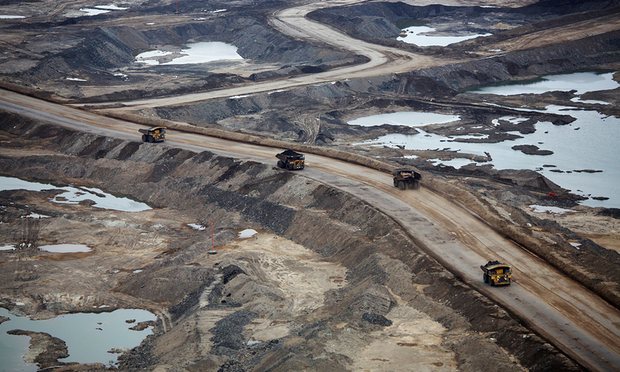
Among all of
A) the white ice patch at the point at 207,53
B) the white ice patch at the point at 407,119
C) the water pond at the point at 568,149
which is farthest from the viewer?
the white ice patch at the point at 207,53

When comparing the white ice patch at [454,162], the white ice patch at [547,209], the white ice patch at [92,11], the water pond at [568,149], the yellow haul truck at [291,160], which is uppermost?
the yellow haul truck at [291,160]

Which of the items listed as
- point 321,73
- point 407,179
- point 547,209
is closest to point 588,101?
point 321,73

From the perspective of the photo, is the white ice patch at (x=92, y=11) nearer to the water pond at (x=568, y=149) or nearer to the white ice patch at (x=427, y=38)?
the white ice patch at (x=427, y=38)

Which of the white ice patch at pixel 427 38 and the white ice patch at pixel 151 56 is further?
the white ice patch at pixel 427 38

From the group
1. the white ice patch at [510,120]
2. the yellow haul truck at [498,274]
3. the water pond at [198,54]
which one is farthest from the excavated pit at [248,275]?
the water pond at [198,54]

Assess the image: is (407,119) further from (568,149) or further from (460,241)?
A: (460,241)

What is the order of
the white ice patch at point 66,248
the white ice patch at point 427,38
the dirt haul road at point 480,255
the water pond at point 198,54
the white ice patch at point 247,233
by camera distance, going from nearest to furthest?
the dirt haul road at point 480,255 < the white ice patch at point 66,248 < the white ice patch at point 247,233 < the water pond at point 198,54 < the white ice patch at point 427,38

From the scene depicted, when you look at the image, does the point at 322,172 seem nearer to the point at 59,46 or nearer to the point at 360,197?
the point at 360,197
